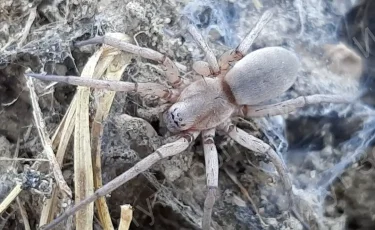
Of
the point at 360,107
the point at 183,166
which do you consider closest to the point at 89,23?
the point at 183,166

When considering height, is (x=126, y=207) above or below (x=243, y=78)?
below

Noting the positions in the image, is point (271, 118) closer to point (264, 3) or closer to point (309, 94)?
point (309, 94)

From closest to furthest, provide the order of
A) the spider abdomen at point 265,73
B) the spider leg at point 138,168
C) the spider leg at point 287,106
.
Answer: the spider leg at point 138,168 → the spider abdomen at point 265,73 → the spider leg at point 287,106

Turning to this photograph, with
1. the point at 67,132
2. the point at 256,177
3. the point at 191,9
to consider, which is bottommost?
the point at 256,177

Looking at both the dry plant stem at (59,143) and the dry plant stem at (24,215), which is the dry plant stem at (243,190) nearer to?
the dry plant stem at (59,143)

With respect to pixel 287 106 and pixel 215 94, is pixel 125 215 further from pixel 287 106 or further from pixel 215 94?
pixel 287 106

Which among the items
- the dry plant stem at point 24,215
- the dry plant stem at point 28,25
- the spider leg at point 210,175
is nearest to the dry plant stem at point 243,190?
the spider leg at point 210,175

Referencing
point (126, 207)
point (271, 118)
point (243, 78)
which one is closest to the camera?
point (126, 207)
